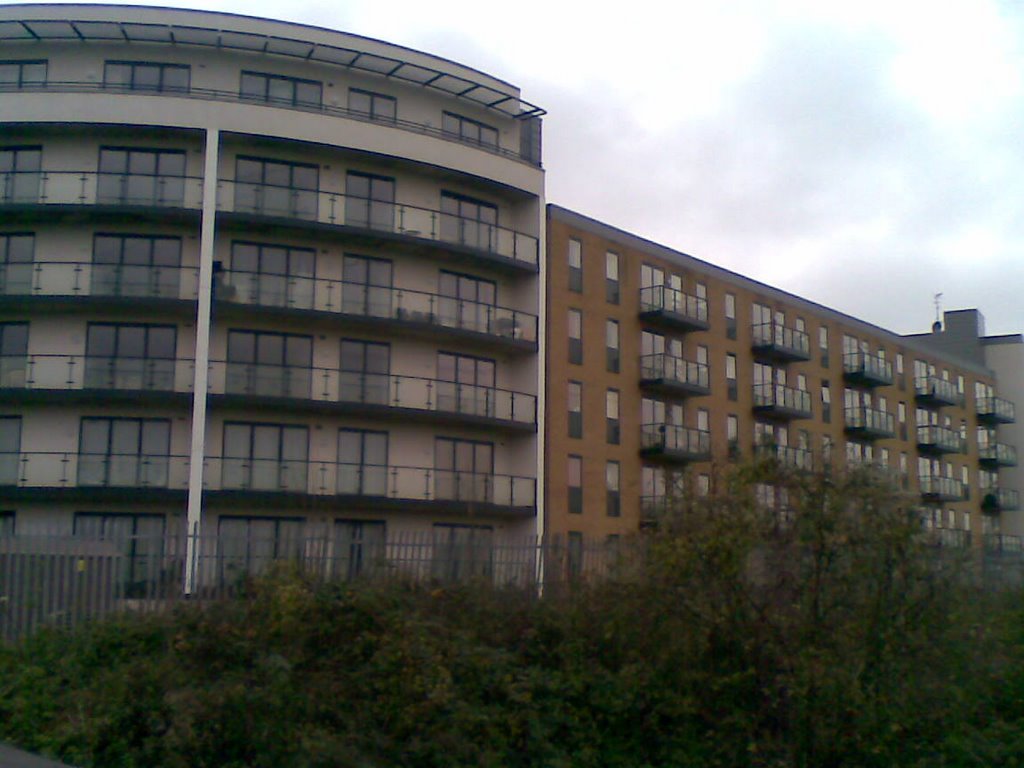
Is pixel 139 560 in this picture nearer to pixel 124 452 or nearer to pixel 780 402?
pixel 124 452

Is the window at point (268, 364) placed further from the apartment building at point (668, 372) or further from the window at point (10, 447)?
the apartment building at point (668, 372)

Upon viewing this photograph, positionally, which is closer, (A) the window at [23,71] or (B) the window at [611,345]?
(A) the window at [23,71]

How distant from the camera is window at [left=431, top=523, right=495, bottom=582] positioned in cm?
1570

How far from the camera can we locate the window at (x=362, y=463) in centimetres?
3278

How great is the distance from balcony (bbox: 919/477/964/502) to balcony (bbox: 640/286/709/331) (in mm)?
21326

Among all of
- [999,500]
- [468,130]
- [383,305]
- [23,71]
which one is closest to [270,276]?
[383,305]

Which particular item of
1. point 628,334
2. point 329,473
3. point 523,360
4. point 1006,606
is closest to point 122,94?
point 329,473

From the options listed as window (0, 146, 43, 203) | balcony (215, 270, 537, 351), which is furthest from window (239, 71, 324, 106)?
window (0, 146, 43, 203)

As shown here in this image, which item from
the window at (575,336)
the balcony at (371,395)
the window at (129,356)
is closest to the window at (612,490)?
the window at (575,336)

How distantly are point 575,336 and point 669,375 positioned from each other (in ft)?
15.4

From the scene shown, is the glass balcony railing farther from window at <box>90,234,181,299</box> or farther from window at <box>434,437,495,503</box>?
window at <box>434,437,495,503</box>

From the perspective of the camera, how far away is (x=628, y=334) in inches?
1620

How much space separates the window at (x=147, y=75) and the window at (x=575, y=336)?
15002 millimetres

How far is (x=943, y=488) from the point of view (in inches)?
2346
